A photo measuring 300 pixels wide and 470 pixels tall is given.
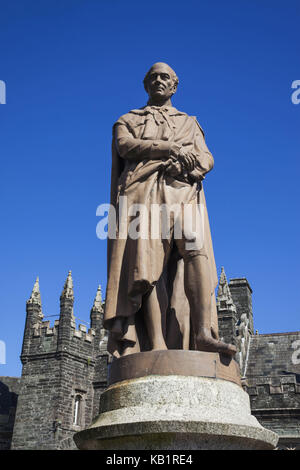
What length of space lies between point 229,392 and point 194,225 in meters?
1.63

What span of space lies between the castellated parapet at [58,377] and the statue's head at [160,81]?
23624 millimetres

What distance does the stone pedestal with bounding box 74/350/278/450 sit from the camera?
4117mm

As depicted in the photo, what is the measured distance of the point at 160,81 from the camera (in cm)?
619

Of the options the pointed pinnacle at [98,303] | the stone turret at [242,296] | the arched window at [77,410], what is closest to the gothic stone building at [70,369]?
the arched window at [77,410]

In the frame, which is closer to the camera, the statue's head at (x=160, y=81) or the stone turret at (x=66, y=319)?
the statue's head at (x=160, y=81)

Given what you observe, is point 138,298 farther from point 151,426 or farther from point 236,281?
point 236,281

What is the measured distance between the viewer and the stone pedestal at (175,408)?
4.12 metres

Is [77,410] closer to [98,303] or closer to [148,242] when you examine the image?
[98,303]

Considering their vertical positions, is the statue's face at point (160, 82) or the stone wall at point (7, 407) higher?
the stone wall at point (7, 407)

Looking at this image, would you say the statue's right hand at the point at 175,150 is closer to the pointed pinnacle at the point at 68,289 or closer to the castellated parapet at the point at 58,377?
the castellated parapet at the point at 58,377

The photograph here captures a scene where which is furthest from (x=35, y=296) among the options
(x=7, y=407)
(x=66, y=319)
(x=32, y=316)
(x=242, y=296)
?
(x=242, y=296)

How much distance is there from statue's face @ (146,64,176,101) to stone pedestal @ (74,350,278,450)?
305cm

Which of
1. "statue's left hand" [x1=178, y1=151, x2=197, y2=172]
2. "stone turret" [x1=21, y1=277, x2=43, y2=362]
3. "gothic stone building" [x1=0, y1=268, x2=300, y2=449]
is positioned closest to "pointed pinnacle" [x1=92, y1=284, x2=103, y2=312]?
"gothic stone building" [x1=0, y1=268, x2=300, y2=449]
